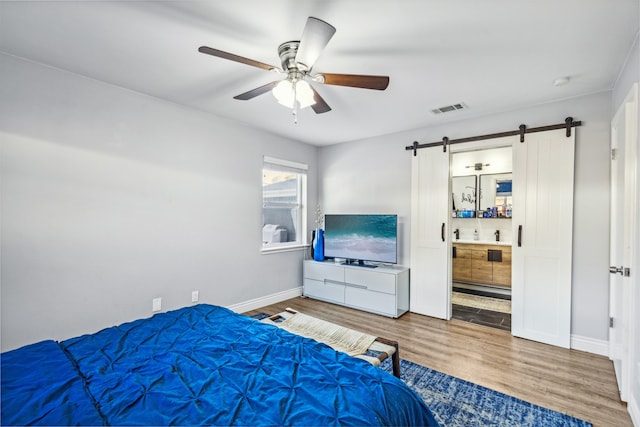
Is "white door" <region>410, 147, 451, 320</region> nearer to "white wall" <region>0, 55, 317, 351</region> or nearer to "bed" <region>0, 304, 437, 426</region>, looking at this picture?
"white wall" <region>0, 55, 317, 351</region>

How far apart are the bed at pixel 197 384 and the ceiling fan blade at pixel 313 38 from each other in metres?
1.71

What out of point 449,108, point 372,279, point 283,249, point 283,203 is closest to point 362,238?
point 372,279

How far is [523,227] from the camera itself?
3268mm

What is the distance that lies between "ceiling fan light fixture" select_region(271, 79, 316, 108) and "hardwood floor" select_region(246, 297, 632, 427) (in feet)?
8.11

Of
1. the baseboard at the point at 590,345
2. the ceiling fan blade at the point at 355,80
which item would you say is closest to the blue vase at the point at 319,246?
the ceiling fan blade at the point at 355,80

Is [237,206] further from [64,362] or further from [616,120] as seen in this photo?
[616,120]

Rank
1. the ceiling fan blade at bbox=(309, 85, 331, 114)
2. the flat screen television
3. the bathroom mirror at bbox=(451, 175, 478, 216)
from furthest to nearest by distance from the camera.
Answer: the bathroom mirror at bbox=(451, 175, 478, 216), the flat screen television, the ceiling fan blade at bbox=(309, 85, 331, 114)

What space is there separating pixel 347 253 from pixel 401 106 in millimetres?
2181

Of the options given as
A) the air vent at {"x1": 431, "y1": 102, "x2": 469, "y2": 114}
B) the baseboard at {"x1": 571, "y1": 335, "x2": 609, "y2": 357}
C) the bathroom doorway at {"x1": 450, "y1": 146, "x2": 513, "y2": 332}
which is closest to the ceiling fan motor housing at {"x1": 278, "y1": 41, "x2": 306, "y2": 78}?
the air vent at {"x1": 431, "y1": 102, "x2": 469, "y2": 114}

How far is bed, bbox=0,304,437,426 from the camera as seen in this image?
3.70 feet

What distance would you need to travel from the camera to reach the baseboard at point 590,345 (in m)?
2.86

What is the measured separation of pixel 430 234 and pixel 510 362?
1.65m

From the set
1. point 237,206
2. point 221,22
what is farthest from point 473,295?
point 221,22

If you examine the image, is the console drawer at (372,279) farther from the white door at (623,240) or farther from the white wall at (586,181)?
the white door at (623,240)
